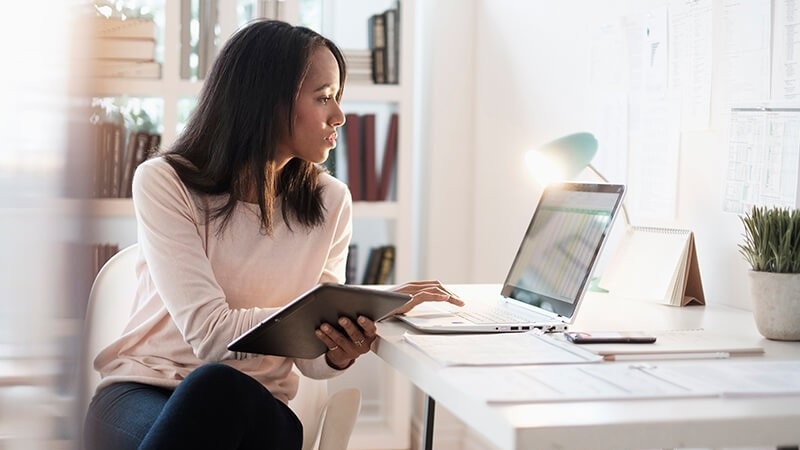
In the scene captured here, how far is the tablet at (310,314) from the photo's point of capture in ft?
4.56

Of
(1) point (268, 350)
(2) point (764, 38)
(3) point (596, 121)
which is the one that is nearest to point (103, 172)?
(3) point (596, 121)

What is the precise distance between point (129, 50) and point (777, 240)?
2.17 m

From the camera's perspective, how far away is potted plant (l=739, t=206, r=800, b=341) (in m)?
1.46

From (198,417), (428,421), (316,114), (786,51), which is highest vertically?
(786,51)

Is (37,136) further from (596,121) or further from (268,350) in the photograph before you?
(596,121)

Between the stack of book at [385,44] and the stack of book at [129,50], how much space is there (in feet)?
2.23

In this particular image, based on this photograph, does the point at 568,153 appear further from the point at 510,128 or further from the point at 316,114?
the point at 510,128

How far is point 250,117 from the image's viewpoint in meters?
1.90

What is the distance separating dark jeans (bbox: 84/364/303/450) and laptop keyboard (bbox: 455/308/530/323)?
0.34 meters

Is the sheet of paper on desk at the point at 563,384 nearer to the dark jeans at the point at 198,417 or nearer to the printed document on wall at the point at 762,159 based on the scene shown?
the dark jeans at the point at 198,417

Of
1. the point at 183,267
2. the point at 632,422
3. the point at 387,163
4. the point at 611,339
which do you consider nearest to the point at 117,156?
the point at 387,163

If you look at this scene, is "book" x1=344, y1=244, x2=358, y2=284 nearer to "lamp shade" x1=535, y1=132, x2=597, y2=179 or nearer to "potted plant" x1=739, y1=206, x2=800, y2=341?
"lamp shade" x1=535, y1=132, x2=597, y2=179

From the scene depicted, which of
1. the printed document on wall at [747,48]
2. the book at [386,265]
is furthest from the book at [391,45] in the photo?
the printed document on wall at [747,48]

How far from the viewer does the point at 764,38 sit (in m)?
1.77
